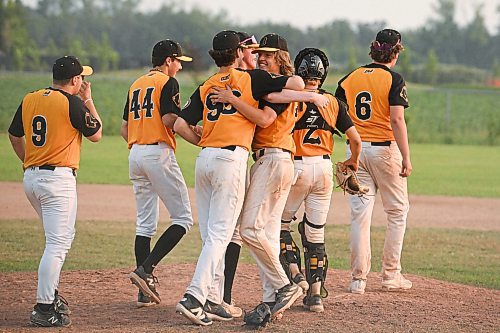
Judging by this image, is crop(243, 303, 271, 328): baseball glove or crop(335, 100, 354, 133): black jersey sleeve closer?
crop(243, 303, 271, 328): baseball glove

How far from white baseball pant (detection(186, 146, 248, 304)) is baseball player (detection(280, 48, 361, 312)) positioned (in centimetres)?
79

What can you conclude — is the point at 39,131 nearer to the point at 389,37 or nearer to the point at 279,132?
the point at 279,132

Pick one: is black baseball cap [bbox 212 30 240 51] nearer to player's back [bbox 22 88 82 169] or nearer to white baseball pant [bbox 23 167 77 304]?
player's back [bbox 22 88 82 169]

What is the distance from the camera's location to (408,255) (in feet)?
32.8

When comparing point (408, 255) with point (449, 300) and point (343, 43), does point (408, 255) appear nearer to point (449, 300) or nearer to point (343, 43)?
point (449, 300)

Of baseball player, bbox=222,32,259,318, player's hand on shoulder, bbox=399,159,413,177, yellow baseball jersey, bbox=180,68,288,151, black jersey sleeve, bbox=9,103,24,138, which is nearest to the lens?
yellow baseball jersey, bbox=180,68,288,151

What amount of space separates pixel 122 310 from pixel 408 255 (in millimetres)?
4303

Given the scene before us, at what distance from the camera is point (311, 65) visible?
667 centimetres

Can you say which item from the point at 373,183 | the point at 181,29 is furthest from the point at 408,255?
the point at 181,29

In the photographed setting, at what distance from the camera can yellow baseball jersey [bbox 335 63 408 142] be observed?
7574mm

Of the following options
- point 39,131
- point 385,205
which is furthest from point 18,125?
point 385,205

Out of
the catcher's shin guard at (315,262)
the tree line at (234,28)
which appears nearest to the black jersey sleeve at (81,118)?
the catcher's shin guard at (315,262)

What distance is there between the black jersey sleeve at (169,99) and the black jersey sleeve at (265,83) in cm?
85

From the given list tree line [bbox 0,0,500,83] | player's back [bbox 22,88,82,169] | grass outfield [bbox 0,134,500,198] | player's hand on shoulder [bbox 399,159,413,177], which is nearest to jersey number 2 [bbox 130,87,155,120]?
player's back [bbox 22,88,82,169]
